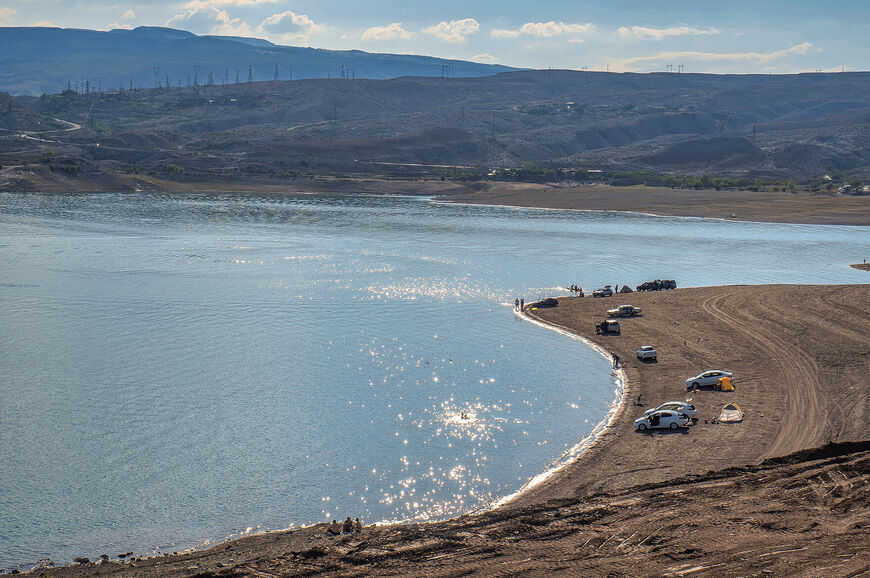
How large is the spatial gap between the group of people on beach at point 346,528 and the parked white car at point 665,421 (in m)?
14.1

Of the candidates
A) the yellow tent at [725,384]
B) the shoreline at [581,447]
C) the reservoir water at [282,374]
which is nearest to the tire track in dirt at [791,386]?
the yellow tent at [725,384]

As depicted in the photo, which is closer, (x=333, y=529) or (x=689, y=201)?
(x=333, y=529)

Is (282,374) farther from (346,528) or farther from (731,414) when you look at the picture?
(731,414)

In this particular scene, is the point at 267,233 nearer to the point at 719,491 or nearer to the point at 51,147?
the point at 719,491

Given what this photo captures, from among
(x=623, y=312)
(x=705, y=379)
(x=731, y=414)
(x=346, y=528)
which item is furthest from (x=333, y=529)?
(x=623, y=312)

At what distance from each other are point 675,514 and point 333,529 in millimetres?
9865

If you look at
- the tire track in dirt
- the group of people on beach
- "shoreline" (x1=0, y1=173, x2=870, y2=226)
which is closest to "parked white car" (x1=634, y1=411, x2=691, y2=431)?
the tire track in dirt

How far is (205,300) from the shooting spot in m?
63.2

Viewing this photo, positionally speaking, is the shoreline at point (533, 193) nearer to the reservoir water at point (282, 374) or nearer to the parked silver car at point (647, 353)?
the reservoir water at point (282, 374)

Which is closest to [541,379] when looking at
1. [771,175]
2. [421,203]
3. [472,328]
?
[472,328]

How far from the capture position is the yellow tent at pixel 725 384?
41250mm

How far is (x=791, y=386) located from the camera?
41438mm

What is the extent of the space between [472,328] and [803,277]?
3462 cm

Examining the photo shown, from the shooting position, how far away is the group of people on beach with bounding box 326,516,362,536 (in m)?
26.6
